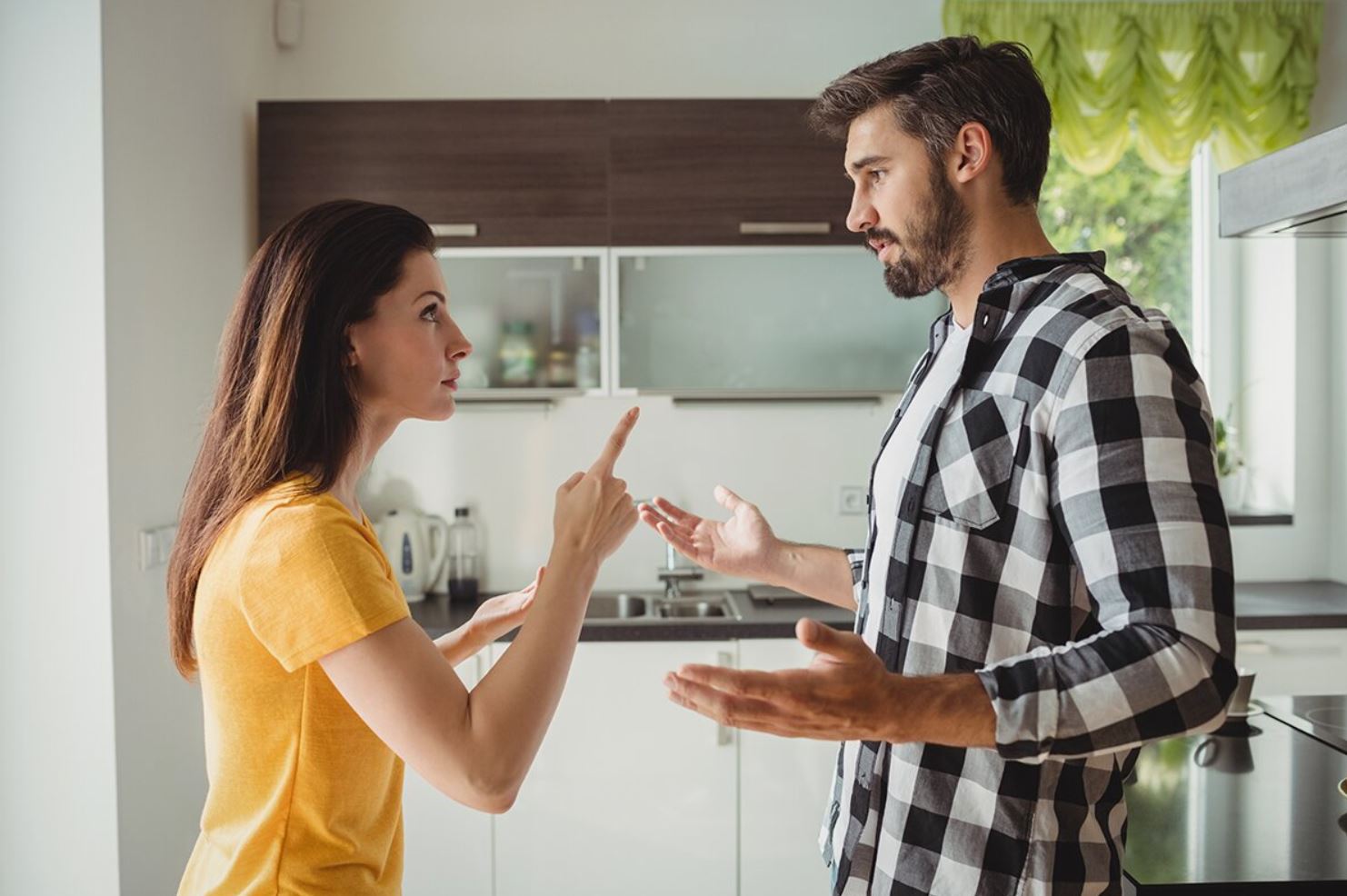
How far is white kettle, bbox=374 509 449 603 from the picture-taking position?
3.39 m

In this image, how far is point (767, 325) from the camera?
11.1ft

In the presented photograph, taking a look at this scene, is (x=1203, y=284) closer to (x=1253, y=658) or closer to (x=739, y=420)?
(x=1253, y=658)

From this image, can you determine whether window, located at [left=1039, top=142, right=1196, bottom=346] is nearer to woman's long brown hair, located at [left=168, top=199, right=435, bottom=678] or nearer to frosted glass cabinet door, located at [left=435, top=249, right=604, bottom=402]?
frosted glass cabinet door, located at [left=435, top=249, right=604, bottom=402]

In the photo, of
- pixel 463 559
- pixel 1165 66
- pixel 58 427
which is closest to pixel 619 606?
pixel 463 559

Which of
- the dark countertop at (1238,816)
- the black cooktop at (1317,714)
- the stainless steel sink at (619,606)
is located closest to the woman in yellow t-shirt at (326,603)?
the dark countertop at (1238,816)

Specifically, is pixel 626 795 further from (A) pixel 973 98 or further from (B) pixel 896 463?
(A) pixel 973 98

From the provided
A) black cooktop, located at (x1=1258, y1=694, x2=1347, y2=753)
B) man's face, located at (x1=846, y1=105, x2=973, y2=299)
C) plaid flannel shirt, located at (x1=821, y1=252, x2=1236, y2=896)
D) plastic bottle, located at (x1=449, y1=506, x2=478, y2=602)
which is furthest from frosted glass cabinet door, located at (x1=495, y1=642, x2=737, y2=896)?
man's face, located at (x1=846, y1=105, x2=973, y2=299)

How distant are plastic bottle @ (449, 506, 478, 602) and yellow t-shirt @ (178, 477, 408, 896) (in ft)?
7.14

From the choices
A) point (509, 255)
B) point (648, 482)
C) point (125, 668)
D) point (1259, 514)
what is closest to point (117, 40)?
point (509, 255)

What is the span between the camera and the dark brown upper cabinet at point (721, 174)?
3.25m

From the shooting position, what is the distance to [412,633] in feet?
3.90

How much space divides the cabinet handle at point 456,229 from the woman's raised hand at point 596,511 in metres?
1.98

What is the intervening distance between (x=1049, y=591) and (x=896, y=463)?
0.98ft

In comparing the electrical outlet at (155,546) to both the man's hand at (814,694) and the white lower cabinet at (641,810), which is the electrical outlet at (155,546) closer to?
the white lower cabinet at (641,810)
